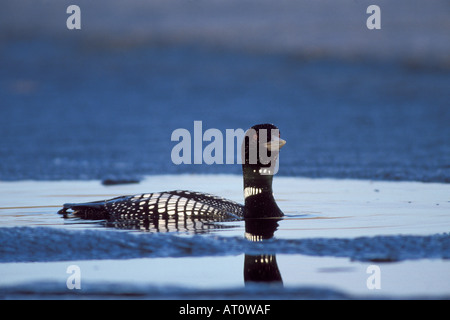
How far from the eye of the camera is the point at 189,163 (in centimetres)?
1223

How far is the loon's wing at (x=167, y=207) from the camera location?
263 inches

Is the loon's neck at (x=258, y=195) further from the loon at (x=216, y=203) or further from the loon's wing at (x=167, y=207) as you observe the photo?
the loon's wing at (x=167, y=207)

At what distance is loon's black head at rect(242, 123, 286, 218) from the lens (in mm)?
6512

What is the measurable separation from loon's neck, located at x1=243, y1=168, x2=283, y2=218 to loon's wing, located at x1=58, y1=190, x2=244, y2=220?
0.16m

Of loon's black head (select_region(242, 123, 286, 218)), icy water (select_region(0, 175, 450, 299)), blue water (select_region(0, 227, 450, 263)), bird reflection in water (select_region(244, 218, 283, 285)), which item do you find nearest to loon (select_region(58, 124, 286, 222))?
loon's black head (select_region(242, 123, 286, 218))

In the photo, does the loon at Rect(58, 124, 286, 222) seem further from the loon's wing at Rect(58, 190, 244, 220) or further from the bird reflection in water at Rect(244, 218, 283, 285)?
the bird reflection in water at Rect(244, 218, 283, 285)

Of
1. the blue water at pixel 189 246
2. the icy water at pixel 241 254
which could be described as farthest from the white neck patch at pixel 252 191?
the blue water at pixel 189 246

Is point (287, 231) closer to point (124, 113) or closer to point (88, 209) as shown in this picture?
point (88, 209)

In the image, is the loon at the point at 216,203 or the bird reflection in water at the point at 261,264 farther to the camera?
the loon at the point at 216,203

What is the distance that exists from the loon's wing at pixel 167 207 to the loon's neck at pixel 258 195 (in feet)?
0.52

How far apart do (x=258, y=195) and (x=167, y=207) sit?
30.8 inches

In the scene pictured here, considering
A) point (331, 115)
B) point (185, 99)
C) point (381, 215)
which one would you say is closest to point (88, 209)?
point (381, 215)

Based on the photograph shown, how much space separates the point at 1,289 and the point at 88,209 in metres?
2.59

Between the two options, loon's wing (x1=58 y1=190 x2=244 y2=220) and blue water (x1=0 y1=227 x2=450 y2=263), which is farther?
loon's wing (x1=58 y1=190 x2=244 y2=220)
